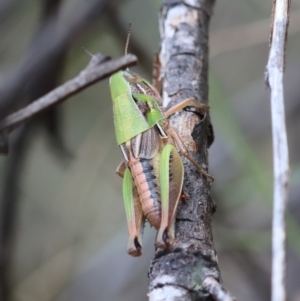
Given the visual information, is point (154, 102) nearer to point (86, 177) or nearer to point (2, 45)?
point (2, 45)

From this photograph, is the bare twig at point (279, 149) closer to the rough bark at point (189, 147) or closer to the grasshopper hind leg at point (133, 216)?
the rough bark at point (189, 147)

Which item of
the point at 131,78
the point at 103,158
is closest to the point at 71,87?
the point at 131,78

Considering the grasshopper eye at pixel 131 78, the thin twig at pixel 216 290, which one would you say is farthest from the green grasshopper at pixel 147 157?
the thin twig at pixel 216 290

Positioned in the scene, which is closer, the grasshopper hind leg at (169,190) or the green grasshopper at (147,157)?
the grasshopper hind leg at (169,190)

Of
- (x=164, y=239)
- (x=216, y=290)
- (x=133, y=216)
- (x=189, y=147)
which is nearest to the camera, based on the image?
(x=216, y=290)

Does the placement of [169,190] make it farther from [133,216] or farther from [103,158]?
[103,158]

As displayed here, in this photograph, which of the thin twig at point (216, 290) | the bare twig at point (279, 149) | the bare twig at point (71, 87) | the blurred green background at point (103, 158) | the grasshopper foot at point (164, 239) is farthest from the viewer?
the blurred green background at point (103, 158)

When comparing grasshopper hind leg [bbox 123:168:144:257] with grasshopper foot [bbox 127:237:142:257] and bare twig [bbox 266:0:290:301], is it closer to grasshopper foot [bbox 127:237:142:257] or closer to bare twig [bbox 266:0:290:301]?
grasshopper foot [bbox 127:237:142:257]
